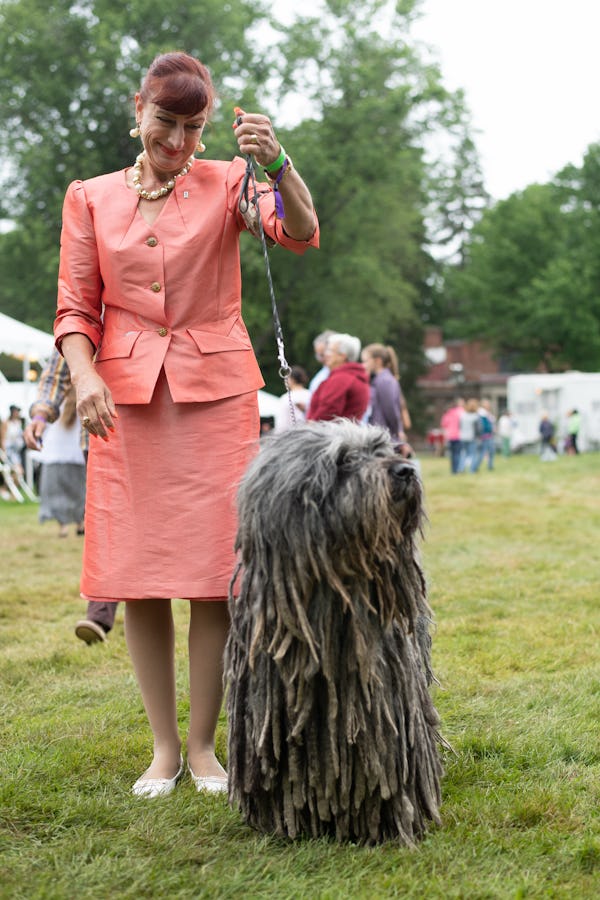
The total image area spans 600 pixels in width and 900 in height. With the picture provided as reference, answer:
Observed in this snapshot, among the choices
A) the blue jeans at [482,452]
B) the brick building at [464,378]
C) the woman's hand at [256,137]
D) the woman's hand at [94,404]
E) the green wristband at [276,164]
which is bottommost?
the blue jeans at [482,452]

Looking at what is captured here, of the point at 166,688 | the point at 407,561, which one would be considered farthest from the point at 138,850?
the point at 407,561

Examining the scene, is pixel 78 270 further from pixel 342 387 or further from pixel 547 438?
pixel 547 438

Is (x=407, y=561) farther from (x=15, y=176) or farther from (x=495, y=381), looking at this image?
(x=495, y=381)

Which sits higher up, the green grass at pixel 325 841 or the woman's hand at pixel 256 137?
the woman's hand at pixel 256 137

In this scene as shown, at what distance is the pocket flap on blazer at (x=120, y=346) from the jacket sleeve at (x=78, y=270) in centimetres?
7

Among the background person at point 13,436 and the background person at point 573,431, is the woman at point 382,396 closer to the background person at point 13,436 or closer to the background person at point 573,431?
the background person at point 13,436

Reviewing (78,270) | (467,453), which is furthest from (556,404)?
(78,270)

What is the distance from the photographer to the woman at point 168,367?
3.30 m

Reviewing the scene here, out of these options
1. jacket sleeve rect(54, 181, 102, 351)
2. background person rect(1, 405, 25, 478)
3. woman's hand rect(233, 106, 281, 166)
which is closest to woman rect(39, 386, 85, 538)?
jacket sleeve rect(54, 181, 102, 351)

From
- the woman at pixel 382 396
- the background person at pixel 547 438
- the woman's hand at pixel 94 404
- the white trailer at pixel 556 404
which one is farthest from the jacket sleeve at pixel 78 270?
the white trailer at pixel 556 404

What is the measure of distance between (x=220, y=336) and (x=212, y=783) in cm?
146

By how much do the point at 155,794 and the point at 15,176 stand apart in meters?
30.4

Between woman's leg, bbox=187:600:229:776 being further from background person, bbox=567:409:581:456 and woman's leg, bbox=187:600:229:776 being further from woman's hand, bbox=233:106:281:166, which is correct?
background person, bbox=567:409:581:456

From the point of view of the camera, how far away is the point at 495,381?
2339 inches
